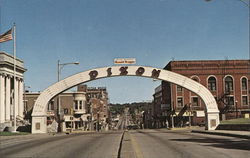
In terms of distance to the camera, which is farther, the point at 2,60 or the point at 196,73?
the point at 196,73

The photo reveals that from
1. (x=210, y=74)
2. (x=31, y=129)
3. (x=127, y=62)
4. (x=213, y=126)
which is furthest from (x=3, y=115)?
(x=210, y=74)

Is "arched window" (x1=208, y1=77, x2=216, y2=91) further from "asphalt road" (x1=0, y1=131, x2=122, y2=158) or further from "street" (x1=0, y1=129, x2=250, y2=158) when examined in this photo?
"asphalt road" (x1=0, y1=131, x2=122, y2=158)

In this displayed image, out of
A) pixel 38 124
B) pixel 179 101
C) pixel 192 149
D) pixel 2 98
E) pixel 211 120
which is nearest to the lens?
pixel 192 149

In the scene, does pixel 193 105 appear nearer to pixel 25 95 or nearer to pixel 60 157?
pixel 25 95

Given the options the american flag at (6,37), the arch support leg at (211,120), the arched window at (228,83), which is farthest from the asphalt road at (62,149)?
the arched window at (228,83)

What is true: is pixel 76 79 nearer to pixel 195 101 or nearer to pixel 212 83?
pixel 195 101

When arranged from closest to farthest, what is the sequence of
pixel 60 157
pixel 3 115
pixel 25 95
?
pixel 60 157
pixel 3 115
pixel 25 95

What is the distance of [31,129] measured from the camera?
38.5 m

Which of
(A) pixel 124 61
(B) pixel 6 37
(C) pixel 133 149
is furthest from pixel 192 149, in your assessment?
(B) pixel 6 37

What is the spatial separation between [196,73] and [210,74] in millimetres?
2747

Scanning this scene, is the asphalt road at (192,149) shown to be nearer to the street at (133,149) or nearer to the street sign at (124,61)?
the street at (133,149)

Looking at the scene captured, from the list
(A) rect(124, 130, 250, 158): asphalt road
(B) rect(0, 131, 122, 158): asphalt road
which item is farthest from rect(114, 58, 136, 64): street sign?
(A) rect(124, 130, 250, 158): asphalt road

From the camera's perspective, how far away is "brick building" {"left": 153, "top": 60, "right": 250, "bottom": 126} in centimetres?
6550

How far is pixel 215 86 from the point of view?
66875 mm
